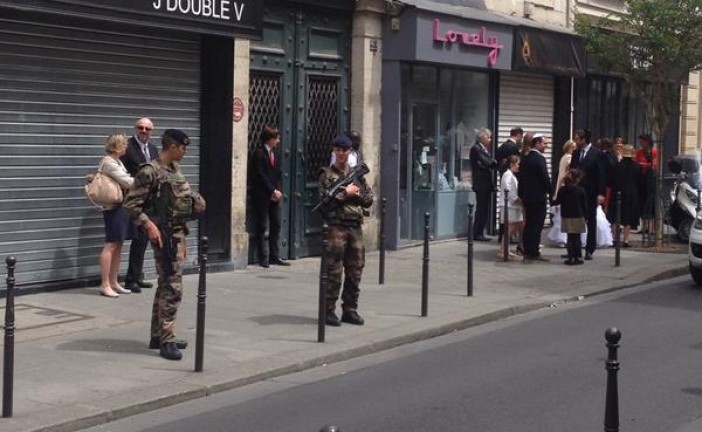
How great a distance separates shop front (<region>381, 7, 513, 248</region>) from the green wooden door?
95 cm

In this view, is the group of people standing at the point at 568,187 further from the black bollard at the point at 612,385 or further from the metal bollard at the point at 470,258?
the black bollard at the point at 612,385

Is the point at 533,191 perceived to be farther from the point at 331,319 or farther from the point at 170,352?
the point at 170,352

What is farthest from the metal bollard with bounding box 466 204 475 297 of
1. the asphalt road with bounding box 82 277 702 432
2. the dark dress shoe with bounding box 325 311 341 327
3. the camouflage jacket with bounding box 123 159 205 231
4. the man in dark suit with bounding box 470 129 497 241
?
the man in dark suit with bounding box 470 129 497 241

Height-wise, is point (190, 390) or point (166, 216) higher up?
point (166, 216)

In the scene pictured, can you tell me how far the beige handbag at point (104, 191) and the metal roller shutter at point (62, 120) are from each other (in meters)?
0.69

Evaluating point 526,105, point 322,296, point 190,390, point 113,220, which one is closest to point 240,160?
point 113,220

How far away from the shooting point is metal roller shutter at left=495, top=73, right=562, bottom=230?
20859mm

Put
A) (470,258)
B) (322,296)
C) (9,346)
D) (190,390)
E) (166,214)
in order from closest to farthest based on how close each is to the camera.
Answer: (9,346) → (190,390) → (166,214) → (322,296) → (470,258)

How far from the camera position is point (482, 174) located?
1909 cm

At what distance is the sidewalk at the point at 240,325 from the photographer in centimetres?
812

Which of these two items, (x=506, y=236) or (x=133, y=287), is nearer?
(x=133, y=287)

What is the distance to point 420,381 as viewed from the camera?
348 inches

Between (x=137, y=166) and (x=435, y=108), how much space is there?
739 centimetres

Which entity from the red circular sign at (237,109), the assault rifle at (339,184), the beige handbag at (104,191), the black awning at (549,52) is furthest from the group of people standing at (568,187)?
the beige handbag at (104,191)
